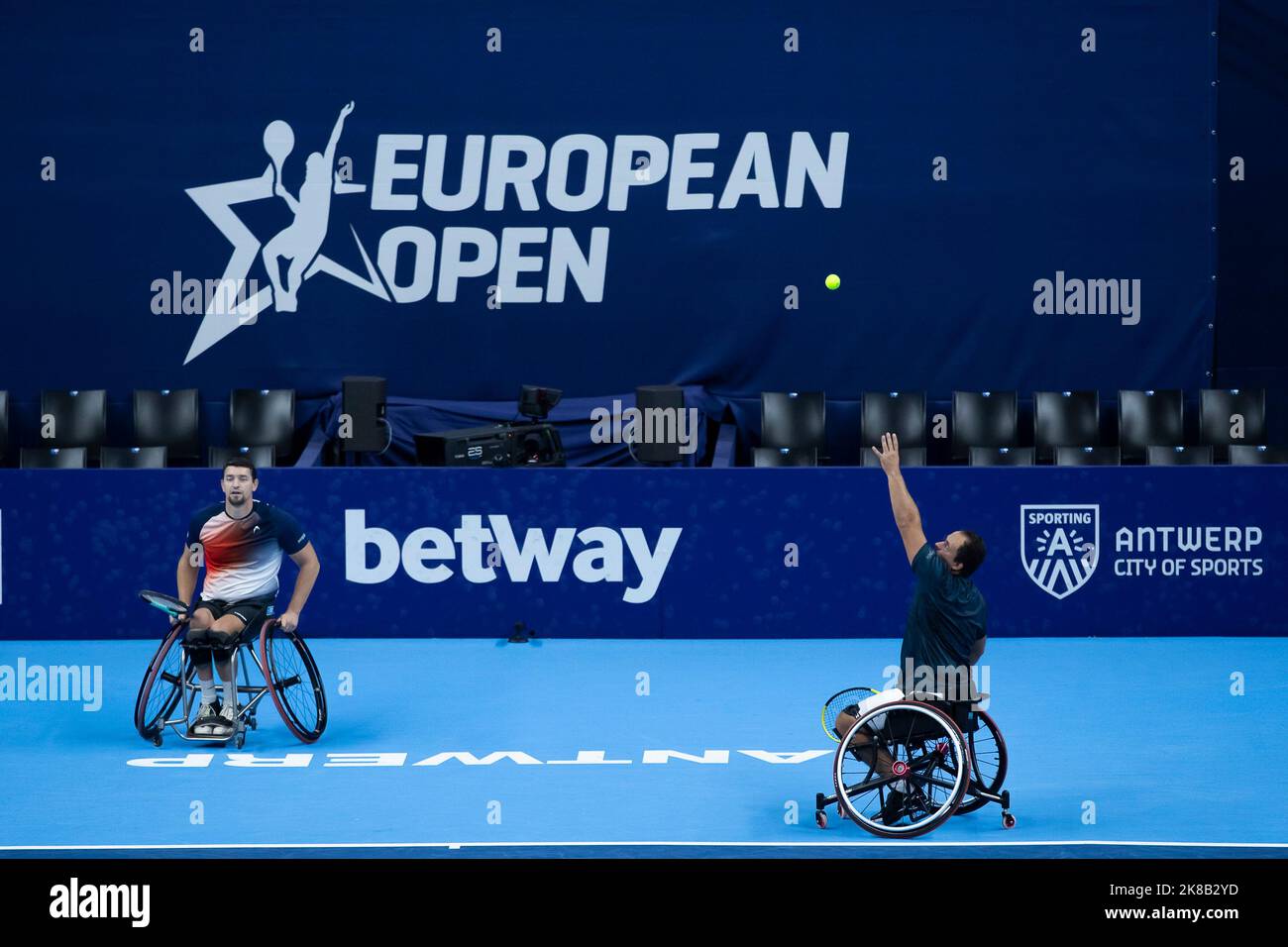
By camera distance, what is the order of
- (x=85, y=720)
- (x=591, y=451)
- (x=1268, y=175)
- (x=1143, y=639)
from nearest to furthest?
(x=85, y=720) < (x=1143, y=639) < (x=591, y=451) < (x=1268, y=175)

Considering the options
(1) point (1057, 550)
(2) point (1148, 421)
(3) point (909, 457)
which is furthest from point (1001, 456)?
(1) point (1057, 550)

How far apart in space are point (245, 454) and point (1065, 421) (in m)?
7.08

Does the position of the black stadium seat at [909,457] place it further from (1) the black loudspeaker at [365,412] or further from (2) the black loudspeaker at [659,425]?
(1) the black loudspeaker at [365,412]

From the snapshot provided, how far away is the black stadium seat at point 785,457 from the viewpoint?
14.8 m

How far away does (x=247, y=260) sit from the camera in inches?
628

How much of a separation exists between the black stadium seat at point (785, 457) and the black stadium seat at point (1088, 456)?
82.6 inches

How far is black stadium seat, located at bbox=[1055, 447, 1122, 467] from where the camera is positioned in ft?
48.5

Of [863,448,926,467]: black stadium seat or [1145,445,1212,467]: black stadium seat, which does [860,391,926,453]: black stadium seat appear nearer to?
[863,448,926,467]: black stadium seat

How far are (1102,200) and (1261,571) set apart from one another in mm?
4378

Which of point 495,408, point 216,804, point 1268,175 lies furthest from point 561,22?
point 216,804

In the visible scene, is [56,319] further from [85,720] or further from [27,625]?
[85,720]

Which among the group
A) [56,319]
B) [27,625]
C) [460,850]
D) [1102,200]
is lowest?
[460,850]

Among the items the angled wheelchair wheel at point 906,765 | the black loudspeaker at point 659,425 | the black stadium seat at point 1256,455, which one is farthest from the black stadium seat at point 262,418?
the angled wheelchair wheel at point 906,765

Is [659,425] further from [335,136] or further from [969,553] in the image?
[969,553]
